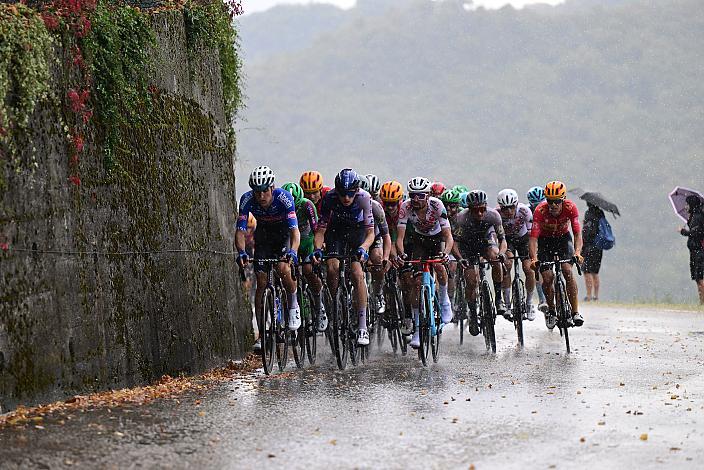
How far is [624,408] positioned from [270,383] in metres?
3.60

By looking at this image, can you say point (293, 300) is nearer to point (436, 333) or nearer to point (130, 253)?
point (436, 333)

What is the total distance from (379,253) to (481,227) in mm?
2700

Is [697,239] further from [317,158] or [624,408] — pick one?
[317,158]

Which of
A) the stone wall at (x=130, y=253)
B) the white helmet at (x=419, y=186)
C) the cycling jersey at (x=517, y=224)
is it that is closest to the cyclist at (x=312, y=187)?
the stone wall at (x=130, y=253)

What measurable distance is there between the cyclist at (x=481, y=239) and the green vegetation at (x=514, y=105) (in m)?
83.5

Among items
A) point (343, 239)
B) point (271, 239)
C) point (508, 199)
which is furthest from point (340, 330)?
point (508, 199)

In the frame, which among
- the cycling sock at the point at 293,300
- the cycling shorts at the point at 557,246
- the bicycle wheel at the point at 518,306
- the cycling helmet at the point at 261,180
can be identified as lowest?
the bicycle wheel at the point at 518,306

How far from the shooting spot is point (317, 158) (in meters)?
147

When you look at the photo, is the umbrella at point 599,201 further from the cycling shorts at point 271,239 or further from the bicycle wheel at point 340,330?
the cycling shorts at point 271,239

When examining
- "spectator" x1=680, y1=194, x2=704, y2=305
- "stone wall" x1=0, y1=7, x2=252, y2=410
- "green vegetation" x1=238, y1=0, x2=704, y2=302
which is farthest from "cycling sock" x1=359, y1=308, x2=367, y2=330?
"green vegetation" x1=238, y1=0, x2=704, y2=302

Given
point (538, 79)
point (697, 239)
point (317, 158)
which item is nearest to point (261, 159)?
point (317, 158)

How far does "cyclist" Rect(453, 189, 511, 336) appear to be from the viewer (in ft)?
54.3

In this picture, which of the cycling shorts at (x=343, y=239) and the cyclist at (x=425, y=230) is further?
the cyclist at (x=425, y=230)

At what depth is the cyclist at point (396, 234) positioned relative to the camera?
14.4 m
